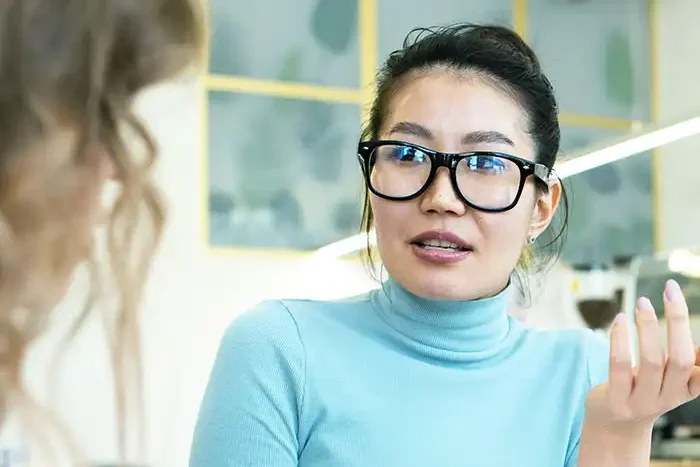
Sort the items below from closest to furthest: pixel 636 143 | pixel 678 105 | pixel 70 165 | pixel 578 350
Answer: pixel 70 165 < pixel 578 350 < pixel 636 143 < pixel 678 105

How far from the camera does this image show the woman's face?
1.10 meters

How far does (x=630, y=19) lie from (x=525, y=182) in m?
3.97

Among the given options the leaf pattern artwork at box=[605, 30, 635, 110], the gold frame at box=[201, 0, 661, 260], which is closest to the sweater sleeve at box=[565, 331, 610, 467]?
the gold frame at box=[201, 0, 661, 260]

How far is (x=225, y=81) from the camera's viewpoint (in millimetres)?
4082

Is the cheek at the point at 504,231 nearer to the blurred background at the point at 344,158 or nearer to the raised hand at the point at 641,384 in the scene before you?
the raised hand at the point at 641,384

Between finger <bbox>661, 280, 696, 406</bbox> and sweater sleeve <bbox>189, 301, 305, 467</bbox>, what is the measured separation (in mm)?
370

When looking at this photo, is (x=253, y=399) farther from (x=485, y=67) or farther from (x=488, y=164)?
(x=485, y=67)

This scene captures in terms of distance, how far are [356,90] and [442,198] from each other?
326 centimetres

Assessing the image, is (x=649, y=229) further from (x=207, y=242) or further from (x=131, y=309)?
(x=131, y=309)

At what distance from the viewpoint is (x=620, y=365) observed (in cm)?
102

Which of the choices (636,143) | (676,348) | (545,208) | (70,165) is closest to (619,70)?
(636,143)

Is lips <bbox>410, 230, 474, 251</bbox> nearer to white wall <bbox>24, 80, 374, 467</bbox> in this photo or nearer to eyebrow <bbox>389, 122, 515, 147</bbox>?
eyebrow <bbox>389, 122, 515, 147</bbox>

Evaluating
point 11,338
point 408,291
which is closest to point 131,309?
point 11,338

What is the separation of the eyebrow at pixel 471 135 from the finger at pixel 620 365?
24cm
